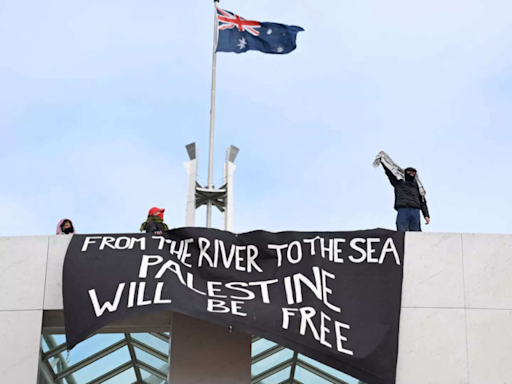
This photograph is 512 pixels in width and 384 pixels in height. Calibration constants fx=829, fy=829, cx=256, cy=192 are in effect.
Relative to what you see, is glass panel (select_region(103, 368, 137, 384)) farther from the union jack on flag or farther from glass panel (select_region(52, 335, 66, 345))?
the union jack on flag

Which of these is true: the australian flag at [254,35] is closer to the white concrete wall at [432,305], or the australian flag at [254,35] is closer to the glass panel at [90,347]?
the glass panel at [90,347]

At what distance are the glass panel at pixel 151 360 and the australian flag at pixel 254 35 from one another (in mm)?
6725

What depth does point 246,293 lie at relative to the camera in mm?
11477

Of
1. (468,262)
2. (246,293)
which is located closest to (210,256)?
(246,293)

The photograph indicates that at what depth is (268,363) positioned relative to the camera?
14.9m

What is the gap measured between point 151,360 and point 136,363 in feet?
1.25

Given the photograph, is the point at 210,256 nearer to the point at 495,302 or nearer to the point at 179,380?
the point at 179,380

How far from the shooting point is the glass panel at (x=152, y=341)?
50.0 feet

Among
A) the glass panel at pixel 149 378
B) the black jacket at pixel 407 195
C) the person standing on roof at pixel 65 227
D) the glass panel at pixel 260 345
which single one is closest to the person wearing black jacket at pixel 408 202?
the black jacket at pixel 407 195

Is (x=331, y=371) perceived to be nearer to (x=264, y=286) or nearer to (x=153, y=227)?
(x=264, y=286)

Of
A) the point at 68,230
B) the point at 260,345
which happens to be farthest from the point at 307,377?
the point at 68,230

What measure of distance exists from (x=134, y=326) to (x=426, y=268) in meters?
4.57

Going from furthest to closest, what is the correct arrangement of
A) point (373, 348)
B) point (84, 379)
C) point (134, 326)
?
point (84, 379) < point (134, 326) < point (373, 348)

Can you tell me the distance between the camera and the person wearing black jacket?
42.9 feet
